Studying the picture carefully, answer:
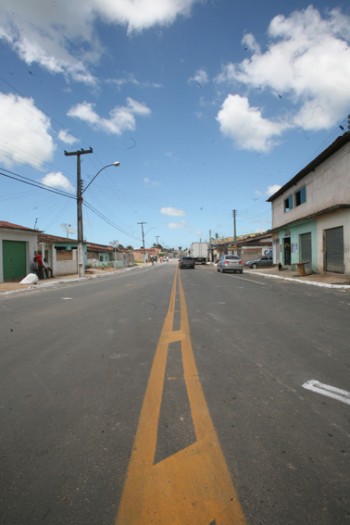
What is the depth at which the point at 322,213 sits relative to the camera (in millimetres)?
18844

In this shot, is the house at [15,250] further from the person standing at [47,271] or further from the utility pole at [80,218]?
the utility pole at [80,218]

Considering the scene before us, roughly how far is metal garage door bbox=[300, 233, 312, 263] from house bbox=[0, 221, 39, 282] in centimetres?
1989

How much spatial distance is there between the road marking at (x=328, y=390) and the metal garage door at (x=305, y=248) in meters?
20.5

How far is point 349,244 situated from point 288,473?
1725cm

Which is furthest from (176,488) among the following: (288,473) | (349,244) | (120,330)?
(349,244)

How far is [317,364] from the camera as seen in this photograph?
12.9ft

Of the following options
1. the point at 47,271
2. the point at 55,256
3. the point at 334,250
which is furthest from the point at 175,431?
the point at 55,256

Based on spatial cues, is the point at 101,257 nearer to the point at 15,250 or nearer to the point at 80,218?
the point at 80,218

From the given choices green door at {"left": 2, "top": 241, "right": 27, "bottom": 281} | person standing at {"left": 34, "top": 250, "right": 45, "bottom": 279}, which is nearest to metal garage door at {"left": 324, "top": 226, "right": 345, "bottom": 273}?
person standing at {"left": 34, "top": 250, "right": 45, "bottom": 279}

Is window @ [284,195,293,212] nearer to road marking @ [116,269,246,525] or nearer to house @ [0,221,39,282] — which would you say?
house @ [0,221,39,282]

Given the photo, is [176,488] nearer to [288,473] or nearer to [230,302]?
[288,473]

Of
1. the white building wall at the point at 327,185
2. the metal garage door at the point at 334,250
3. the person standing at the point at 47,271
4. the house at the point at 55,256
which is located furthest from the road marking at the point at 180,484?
the house at the point at 55,256

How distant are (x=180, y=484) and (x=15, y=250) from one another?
23005mm

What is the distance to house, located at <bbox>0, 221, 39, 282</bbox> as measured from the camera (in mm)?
20625
